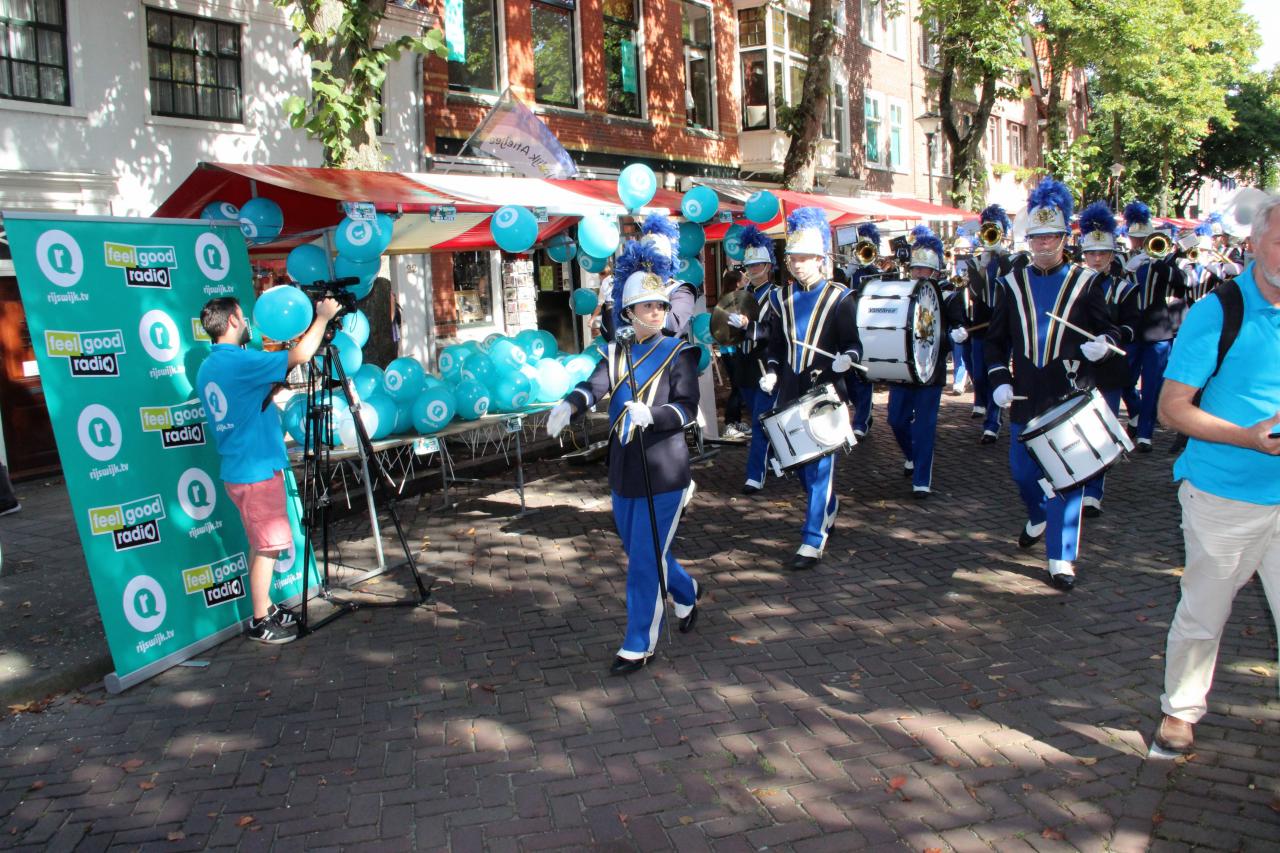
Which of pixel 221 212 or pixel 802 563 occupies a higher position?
pixel 221 212

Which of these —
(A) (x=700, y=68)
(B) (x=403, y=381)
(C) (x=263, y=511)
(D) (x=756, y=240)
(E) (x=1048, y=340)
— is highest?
(A) (x=700, y=68)

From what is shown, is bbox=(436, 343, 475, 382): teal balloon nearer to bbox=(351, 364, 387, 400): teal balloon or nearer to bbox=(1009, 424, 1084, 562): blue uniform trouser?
bbox=(351, 364, 387, 400): teal balloon

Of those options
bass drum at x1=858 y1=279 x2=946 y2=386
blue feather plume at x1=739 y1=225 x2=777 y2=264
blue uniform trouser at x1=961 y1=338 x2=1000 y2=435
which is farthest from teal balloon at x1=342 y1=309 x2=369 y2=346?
blue uniform trouser at x1=961 y1=338 x2=1000 y2=435

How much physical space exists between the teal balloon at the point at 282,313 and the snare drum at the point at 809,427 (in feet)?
9.28

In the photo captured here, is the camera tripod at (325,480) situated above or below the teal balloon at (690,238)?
below

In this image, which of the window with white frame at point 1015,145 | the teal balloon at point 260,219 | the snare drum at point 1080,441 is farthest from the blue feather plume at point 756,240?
the window with white frame at point 1015,145

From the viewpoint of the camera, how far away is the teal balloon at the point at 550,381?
370 inches

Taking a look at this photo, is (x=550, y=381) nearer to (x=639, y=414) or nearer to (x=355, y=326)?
(x=355, y=326)

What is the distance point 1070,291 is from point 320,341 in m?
4.40

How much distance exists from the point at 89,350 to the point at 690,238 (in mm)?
5984

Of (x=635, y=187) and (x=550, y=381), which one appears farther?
(x=550, y=381)

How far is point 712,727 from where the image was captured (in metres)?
4.51

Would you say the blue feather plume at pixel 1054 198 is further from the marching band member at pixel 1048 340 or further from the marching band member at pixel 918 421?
the marching band member at pixel 918 421

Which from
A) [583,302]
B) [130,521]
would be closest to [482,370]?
[583,302]
